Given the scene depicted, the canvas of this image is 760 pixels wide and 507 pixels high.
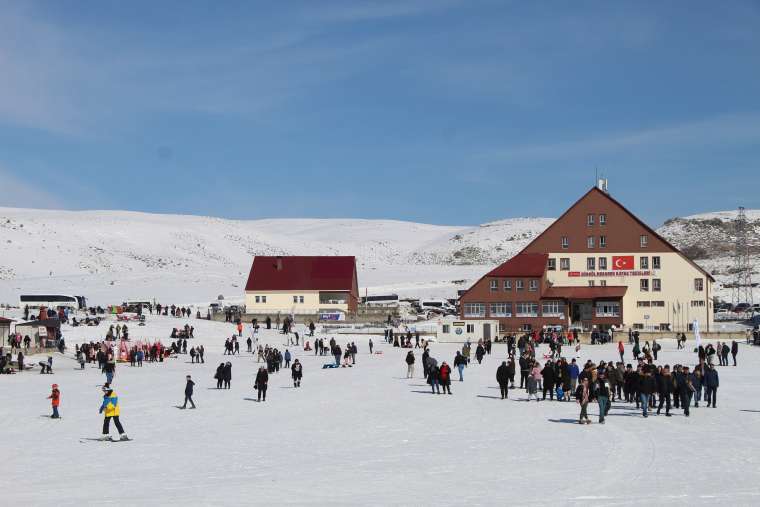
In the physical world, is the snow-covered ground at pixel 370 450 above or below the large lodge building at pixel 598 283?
below

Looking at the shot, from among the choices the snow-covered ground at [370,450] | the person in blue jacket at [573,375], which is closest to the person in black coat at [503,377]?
the snow-covered ground at [370,450]

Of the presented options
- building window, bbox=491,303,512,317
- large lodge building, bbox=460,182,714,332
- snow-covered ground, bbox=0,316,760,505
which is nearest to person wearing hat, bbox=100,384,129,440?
snow-covered ground, bbox=0,316,760,505

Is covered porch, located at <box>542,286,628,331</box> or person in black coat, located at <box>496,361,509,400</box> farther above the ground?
covered porch, located at <box>542,286,628,331</box>

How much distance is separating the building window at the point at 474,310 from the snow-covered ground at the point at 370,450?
40682 millimetres

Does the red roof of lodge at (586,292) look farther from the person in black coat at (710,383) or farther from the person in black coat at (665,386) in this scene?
the person in black coat at (665,386)

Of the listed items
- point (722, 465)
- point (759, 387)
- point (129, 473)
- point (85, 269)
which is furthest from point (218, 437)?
point (85, 269)

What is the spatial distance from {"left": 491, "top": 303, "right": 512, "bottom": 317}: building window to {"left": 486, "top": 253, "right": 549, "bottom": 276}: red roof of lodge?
7.71 ft

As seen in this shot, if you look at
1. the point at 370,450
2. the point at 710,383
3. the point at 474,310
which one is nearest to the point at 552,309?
the point at 474,310

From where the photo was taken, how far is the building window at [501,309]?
76.9 metres

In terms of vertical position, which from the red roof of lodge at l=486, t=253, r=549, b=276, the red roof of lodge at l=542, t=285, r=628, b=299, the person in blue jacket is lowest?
the person in blue jacket

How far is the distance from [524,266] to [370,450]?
57.1 m

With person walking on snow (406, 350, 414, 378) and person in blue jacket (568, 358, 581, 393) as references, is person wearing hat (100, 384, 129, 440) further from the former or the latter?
person walking on snow (406, 350, 414, 378)

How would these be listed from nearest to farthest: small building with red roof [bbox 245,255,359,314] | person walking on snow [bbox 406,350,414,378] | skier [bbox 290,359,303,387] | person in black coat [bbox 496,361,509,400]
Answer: person in black coat [bbox 496,361,509,400]
skier [bbox 290,359,303,387]
person walking on snow [bbox 406,350,414,378]
small building with red roof [bbox 245,255,359,314]

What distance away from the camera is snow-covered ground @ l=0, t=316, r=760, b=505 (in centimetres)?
1720
